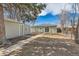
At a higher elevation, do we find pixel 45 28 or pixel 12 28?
pixel 45 28

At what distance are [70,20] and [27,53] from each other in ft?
4.50

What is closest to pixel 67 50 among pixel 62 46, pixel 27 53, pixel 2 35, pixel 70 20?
pixel 62 46

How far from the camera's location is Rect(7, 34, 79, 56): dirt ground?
4.07m

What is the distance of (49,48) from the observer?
4.27m

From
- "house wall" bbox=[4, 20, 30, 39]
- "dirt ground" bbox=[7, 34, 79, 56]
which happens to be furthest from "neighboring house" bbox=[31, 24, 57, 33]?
"house wall" bbox=[4, 20, 30, 39]

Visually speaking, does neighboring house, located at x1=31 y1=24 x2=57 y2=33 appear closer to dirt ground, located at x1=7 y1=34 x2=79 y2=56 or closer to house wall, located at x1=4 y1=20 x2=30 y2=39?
dirt ground, located at x1=7 y1=34 x2=79 y2=56

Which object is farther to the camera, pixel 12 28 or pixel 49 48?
pixel 12 28

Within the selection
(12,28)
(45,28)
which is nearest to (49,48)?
(45,28)

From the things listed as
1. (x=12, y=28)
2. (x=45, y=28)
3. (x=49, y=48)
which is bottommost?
(x=49, y=48)

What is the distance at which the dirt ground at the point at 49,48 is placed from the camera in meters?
4.07

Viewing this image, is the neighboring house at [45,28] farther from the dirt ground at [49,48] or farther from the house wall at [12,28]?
the house wall at [12,28]

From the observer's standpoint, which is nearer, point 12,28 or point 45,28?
point 45,28

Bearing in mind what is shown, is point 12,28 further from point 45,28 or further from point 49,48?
point 49,48

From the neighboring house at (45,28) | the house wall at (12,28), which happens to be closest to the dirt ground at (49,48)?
the neighboring house at (45,28)
